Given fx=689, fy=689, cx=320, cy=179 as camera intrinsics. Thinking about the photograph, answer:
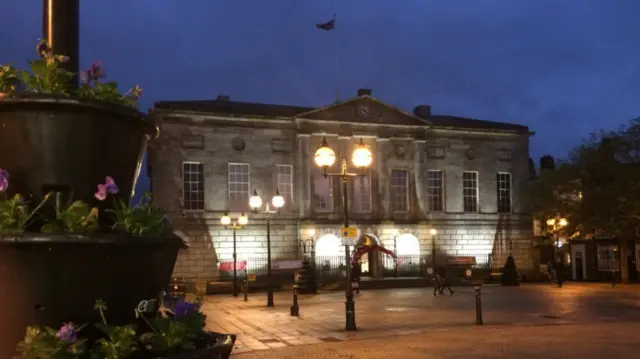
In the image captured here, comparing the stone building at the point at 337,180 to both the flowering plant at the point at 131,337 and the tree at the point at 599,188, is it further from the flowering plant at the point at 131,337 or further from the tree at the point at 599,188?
the flowering plant at the point at 131,337

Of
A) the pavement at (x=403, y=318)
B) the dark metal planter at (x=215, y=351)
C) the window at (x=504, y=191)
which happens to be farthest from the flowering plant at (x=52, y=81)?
the window at (x=504, y=191)

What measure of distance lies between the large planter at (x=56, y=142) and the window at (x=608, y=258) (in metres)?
47.4

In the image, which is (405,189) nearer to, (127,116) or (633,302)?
(633,302)

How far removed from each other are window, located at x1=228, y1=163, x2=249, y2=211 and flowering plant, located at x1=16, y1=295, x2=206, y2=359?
137ft

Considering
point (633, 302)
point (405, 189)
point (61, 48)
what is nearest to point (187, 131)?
point (405, 189)

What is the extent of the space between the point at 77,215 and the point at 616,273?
4758 cm

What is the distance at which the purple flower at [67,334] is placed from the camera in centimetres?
327

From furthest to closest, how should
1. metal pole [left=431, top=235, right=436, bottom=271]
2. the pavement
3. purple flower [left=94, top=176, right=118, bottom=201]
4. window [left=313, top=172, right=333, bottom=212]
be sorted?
metal pole [left=431, top=235, right=436, bottom=271] → window [left=313, top=172, right=333, bottom=212] → the pavement → purple flower [left=94, top=176, right=118, bottom=201]


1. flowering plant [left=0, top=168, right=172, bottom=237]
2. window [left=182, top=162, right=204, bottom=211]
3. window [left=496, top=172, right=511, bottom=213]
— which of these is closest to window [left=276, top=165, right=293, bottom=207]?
window [left=182, top=162, right=204, bottom=211]

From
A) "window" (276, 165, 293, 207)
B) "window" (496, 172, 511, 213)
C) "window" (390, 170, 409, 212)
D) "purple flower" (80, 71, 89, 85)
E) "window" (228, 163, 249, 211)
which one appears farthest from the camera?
"window" (496, 172, 511, 213)

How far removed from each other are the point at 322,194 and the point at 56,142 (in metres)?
44.0

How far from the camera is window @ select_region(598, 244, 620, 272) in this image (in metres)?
46.4

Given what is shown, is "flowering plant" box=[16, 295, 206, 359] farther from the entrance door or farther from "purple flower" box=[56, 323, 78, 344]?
the entrance door

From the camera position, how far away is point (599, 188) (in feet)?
136
